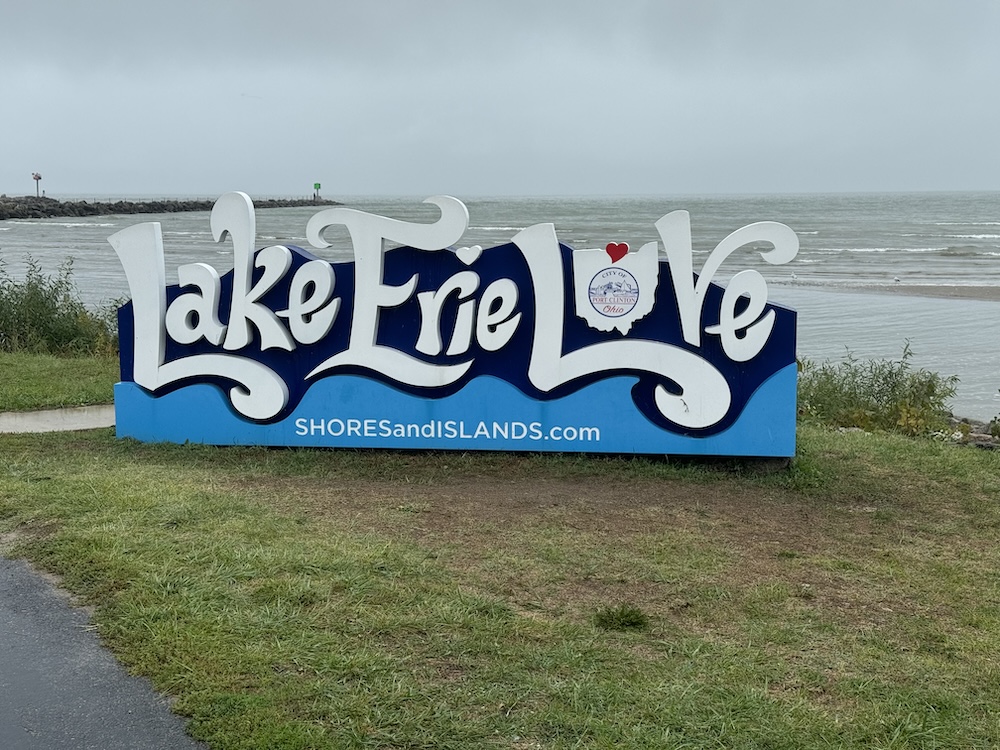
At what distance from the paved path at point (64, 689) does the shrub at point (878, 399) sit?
8529 mm

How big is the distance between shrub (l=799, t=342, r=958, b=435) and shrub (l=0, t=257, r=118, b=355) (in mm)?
8698

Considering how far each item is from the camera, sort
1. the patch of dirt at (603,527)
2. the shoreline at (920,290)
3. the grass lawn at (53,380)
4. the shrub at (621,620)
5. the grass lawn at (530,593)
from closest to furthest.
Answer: the grass lawn at (530,593), the shrub at (621,620), the patch of dirt at (603,527), the grass lawn at (53,380), the shoreline at (920,290)

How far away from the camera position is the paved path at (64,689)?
3.80m

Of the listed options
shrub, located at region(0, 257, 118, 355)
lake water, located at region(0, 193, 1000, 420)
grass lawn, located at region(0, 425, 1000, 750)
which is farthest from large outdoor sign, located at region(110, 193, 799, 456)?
lake water, located at region(0, 193, 1000, 420)

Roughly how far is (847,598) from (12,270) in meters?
32.8

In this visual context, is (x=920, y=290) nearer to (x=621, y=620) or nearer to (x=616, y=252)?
(x=616, y=252)

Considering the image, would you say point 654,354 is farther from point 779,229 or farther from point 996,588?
point 996,588

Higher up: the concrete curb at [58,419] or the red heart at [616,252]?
the red heart at [616,252]

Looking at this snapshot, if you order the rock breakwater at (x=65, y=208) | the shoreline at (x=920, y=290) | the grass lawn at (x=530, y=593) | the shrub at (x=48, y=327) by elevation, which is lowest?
the grass lawn at (x=530, y=593)

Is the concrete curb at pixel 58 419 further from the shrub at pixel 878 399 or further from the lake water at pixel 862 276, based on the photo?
the shrub at pixel 878 399

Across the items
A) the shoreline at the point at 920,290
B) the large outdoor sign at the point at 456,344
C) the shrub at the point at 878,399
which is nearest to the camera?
the large outdoor sign at the point at 456,344


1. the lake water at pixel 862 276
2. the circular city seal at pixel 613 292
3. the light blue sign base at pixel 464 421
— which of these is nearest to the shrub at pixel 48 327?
the lake water at pixel 862 276

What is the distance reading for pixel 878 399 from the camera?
12.6 meters

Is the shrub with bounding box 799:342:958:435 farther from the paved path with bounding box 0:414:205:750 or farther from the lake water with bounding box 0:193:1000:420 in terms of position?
the paved path with bounding box 0:414:205:750
